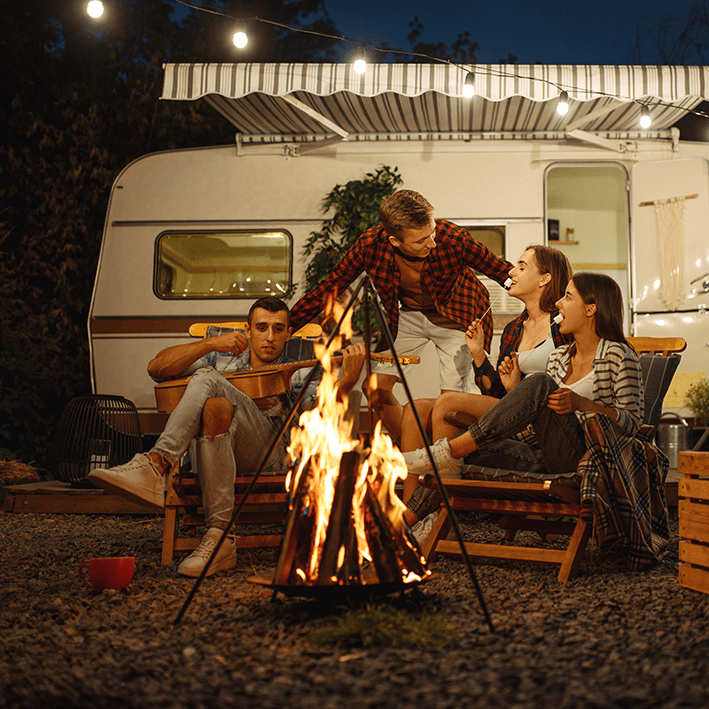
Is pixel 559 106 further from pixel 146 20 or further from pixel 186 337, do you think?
pixel 146 20

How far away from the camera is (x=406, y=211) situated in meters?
3.39

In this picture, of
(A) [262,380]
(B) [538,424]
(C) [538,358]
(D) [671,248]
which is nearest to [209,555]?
(A) [262,380]

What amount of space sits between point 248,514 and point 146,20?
10.9m

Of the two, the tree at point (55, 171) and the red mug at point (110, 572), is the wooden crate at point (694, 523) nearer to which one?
the red mug at point (110, 572)

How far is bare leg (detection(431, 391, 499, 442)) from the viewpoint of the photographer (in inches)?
116

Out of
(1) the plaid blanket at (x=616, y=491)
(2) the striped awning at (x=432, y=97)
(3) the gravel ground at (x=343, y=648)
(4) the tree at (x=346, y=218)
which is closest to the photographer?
(3) the gravel ground at (x=343, y=648)

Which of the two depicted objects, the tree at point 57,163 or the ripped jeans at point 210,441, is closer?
the ripped jeans at point 210,441

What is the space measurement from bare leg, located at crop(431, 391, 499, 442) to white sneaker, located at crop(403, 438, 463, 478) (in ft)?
0.38

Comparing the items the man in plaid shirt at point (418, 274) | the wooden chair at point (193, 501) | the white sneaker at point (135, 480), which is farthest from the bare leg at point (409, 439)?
the white sneaker at point (135, 480)

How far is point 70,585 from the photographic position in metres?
2.58

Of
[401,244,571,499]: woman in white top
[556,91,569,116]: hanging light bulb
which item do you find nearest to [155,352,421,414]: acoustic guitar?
[401,244,571,499]: woman in white top

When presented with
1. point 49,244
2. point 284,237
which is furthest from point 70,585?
point 49,244

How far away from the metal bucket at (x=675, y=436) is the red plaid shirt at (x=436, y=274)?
2.37 metres

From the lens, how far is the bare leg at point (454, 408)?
2.94 meters
